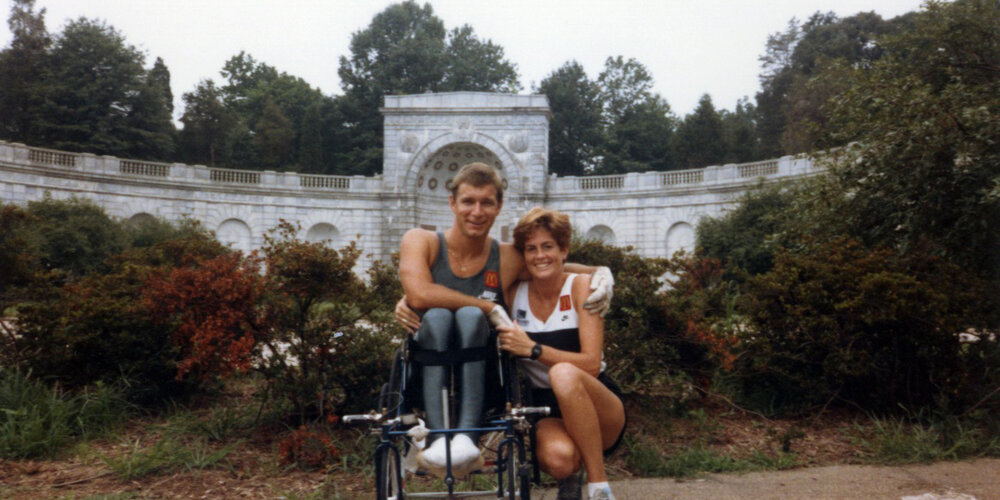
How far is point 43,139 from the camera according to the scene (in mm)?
31156

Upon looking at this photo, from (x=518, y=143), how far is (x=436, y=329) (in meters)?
27.3

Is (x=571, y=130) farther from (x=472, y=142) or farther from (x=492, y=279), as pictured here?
(x=492, y=279)

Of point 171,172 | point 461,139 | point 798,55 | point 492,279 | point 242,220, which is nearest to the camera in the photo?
point 492,279

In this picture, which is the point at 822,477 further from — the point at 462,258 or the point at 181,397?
the point at 181,397

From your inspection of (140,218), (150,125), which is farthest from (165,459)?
(150,125)

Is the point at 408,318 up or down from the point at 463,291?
down

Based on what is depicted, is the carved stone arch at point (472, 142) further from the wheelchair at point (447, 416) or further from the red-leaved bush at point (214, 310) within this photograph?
the wheelchair at point (447, 416)

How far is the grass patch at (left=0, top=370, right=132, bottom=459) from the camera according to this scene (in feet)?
17.3

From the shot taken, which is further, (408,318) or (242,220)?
(242,220)

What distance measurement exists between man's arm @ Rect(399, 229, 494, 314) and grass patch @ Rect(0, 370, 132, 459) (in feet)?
11.7

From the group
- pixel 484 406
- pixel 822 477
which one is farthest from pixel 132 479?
pixel 822 477

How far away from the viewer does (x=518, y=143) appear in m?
30.2

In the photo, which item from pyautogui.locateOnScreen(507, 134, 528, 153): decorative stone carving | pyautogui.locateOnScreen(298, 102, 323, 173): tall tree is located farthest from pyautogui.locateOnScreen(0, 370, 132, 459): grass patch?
pyautogui.locateOnScreen(298, 102, 323, 173): tall tree

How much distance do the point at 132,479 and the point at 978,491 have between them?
5567mm
